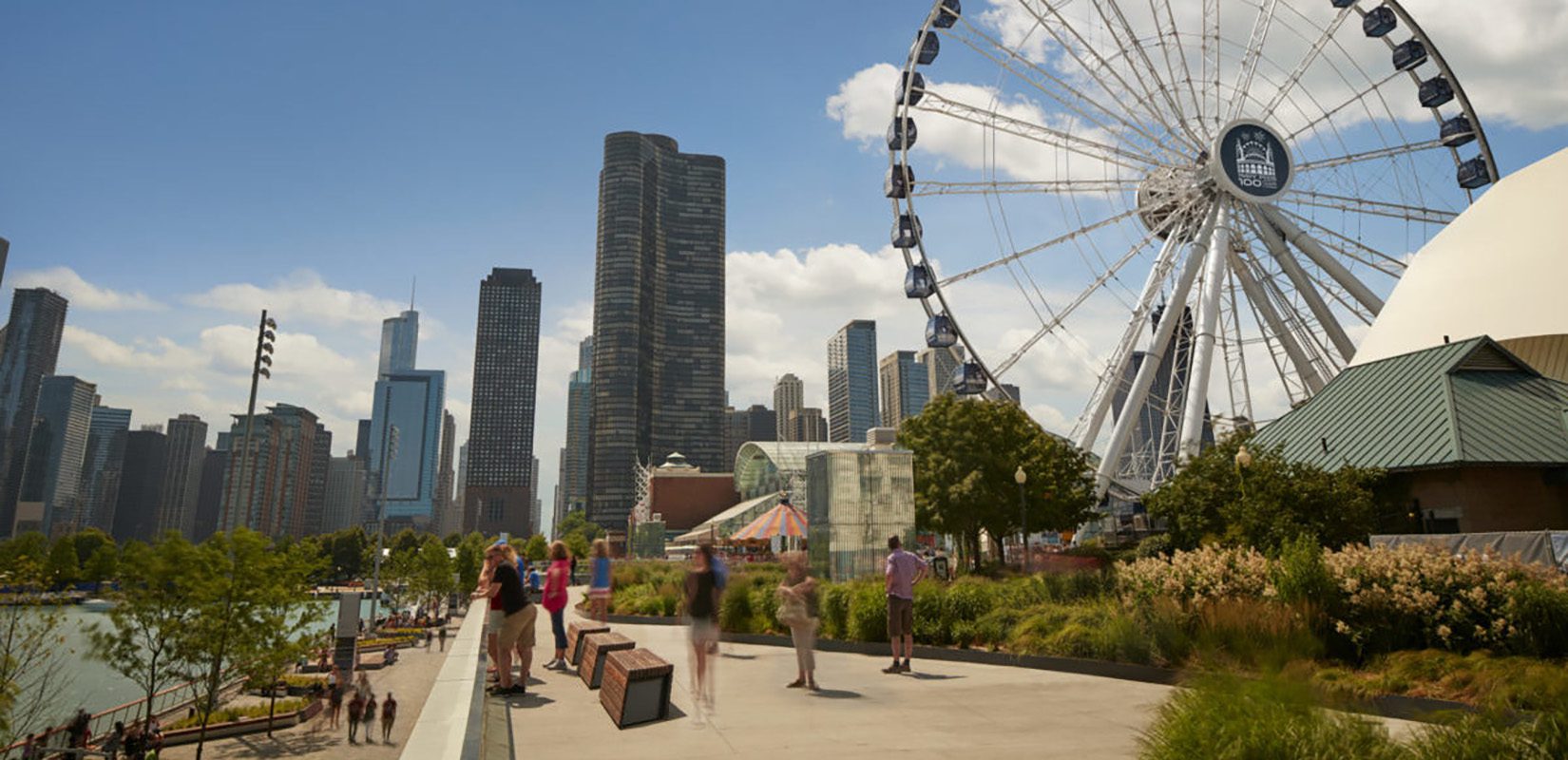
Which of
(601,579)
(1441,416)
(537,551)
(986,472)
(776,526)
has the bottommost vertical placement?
(601,579)

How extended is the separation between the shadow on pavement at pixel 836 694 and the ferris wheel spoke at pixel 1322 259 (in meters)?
32.4

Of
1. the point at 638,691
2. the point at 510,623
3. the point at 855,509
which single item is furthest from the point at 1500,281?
the point at 510,623

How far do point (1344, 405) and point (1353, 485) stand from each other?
19.9ft

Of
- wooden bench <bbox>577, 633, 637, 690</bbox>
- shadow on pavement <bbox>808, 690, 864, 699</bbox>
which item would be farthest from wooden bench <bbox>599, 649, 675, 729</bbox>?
shadow on pavement <bbox>808, 690, 864, 699</bbox>

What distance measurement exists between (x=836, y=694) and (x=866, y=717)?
4.93ft

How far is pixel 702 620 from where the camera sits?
29.0 ft

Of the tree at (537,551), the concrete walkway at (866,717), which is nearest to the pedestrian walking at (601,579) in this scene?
the concrete walkway at (866,717)

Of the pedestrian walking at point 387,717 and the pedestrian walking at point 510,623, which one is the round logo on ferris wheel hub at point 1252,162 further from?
the pedestrian walking at point 387,717

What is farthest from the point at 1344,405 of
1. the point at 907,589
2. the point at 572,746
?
the point at 572,746

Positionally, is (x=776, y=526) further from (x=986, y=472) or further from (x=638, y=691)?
(x=638, y=691)

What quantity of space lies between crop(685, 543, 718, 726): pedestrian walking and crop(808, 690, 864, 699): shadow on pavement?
3.99 feet

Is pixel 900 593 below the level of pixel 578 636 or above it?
above

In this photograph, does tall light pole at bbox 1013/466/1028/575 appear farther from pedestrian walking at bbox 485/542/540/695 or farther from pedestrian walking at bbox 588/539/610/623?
pedestrian walking at bbox 485/542/540/695

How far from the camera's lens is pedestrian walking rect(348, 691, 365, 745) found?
111ft
